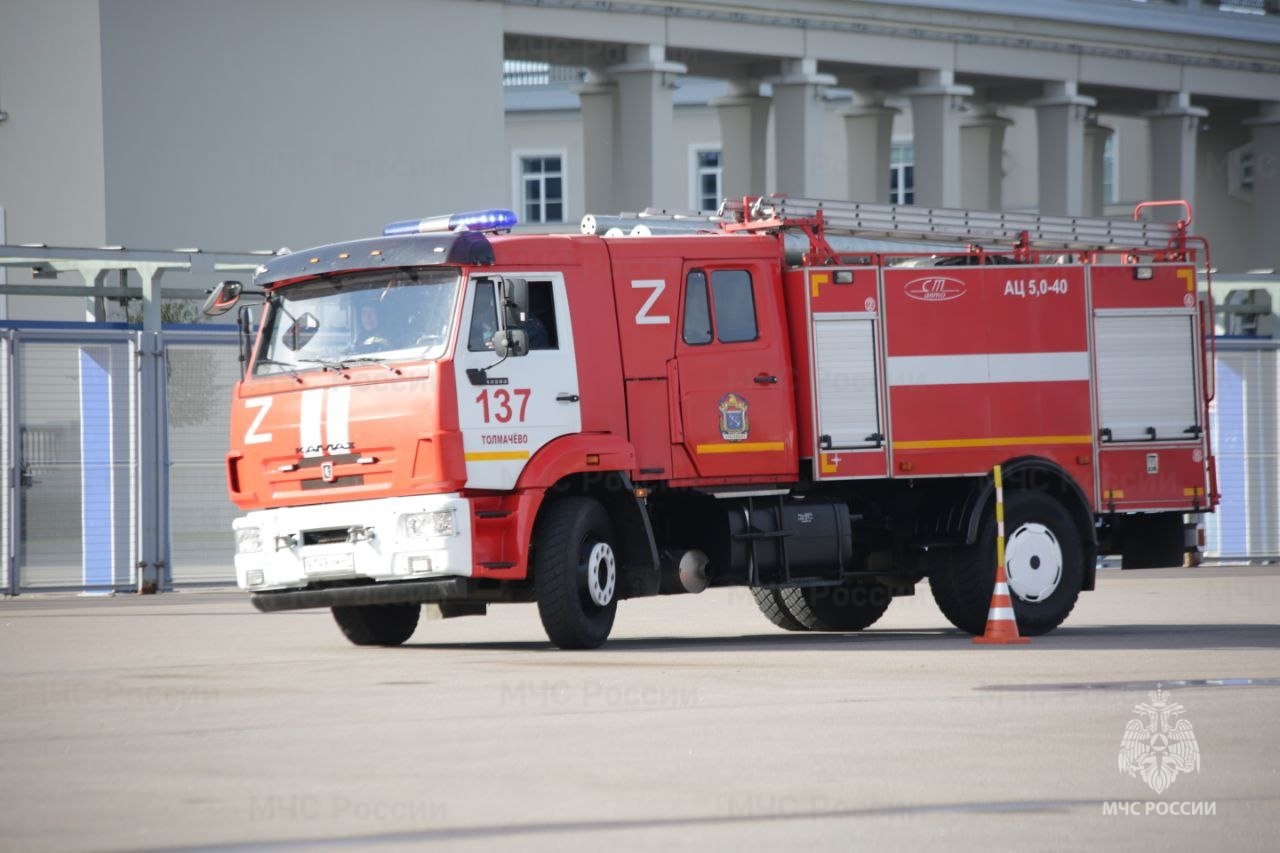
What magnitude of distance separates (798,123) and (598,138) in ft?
13.7

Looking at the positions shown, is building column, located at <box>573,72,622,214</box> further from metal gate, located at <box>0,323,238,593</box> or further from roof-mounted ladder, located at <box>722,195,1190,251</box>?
roof-mounted ladder, located at <box>722,195,1190,251</box>

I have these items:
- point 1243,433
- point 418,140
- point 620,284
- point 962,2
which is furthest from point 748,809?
point 962,2

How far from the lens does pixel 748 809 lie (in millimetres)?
8133

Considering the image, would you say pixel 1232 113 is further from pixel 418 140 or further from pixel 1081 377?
pixel 1081 377

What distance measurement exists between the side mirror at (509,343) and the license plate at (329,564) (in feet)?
5.56

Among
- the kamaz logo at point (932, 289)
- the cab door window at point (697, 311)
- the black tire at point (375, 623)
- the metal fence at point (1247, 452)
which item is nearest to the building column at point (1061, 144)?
the metal fence at point (1247, 452)

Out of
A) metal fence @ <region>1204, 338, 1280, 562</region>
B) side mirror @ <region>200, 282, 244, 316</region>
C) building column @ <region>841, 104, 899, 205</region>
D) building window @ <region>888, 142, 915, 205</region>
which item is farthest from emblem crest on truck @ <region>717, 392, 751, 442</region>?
building window @ <region>888, 142, 915, 205</region>

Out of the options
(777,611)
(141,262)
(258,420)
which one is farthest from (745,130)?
(258,420)

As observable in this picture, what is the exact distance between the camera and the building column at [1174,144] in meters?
51.4

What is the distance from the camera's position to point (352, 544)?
14812 millimetres

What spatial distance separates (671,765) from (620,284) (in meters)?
6.88

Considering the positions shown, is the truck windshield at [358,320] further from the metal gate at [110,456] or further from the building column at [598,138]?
the building column at [598,138]

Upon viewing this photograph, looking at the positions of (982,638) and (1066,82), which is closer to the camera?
(982,638)

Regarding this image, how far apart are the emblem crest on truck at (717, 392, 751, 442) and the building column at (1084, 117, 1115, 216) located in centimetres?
4108
